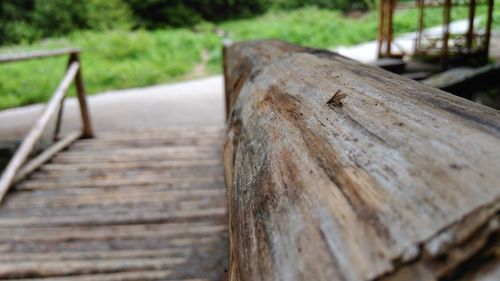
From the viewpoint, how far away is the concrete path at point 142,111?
628 cm

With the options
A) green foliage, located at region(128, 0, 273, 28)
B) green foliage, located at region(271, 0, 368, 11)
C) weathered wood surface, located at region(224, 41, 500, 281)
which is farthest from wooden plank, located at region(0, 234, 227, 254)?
green foliage, located at region(271, 0, 368, 11)

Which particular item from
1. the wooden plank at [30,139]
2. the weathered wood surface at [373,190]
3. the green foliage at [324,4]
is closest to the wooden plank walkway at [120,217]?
the wooden plank at [30,139]

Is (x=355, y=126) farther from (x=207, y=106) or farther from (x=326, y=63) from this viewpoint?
(x=207, y=106)

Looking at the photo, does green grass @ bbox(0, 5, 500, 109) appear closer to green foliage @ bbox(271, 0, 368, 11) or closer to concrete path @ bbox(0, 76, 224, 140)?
concrete path @ bbox(0, 76, 224, 140)

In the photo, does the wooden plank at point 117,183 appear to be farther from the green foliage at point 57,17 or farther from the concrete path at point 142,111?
the green foliage at point 57,17

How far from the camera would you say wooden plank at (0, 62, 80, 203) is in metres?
3.50

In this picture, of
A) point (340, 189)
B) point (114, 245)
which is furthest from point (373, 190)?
point (114, 245)

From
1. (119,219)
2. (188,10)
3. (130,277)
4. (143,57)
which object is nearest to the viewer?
(130,277)

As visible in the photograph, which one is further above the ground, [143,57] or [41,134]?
[41,134]

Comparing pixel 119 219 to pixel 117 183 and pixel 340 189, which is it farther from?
pixel 340 189

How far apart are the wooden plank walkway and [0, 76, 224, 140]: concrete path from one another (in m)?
1.70

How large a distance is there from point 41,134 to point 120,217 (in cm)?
169

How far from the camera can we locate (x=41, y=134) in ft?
13.8

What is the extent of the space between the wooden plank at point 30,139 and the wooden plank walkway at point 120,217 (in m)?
0.12
